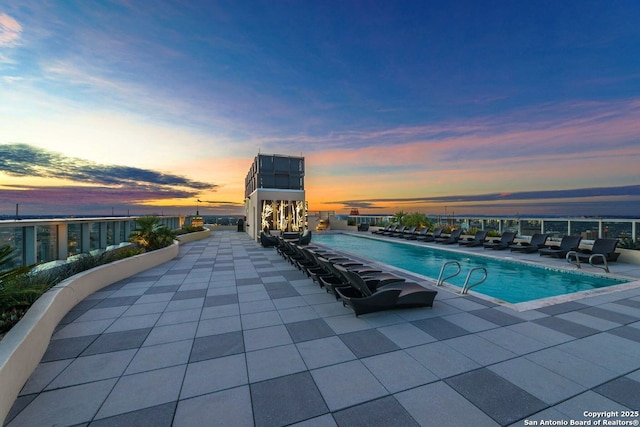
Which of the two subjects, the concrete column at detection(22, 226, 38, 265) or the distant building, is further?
the distant building

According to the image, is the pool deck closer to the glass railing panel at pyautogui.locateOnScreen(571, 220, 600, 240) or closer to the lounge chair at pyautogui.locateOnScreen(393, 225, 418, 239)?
the glass railing panel at pyautogui.locateOnScreen(571, 220, 600, 240)

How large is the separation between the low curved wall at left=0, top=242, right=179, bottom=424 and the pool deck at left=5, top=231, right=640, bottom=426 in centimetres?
14

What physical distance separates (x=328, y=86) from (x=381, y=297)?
1262 cm

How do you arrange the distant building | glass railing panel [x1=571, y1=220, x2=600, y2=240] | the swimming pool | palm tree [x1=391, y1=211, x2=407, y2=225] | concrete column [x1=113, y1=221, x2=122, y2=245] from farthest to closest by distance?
palm tree [x1=391, y1=211, x2=407, y2=225]
the distant building
glass railing panel [x1=571, y1=220, x2=600, y2=240]
concrete column [x1=113, y1=221, x2=122, y2=245]
the swimming pool

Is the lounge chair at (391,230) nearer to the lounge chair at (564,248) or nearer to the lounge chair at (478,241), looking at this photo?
the lounge chair at (478,241)

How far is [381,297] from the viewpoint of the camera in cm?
429

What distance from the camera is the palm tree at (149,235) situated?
31.4 feet

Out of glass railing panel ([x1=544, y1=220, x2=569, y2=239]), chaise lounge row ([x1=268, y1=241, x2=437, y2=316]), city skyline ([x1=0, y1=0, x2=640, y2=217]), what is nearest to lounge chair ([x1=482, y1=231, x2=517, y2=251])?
glass railing panel ([x1=544, y1=220, x2=569, y2=239])

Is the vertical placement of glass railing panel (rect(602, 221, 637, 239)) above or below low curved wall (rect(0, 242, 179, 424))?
above

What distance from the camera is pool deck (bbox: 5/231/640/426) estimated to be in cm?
215

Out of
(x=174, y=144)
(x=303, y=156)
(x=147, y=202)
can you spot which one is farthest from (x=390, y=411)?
(x=147, y=202)

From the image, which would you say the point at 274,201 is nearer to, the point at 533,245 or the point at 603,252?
the point at 533,245

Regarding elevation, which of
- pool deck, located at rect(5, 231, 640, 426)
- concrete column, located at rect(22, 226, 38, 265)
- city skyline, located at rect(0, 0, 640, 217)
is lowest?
pool deck, located at rect(5, 231, 640, 426)

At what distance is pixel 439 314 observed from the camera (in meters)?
4.40
